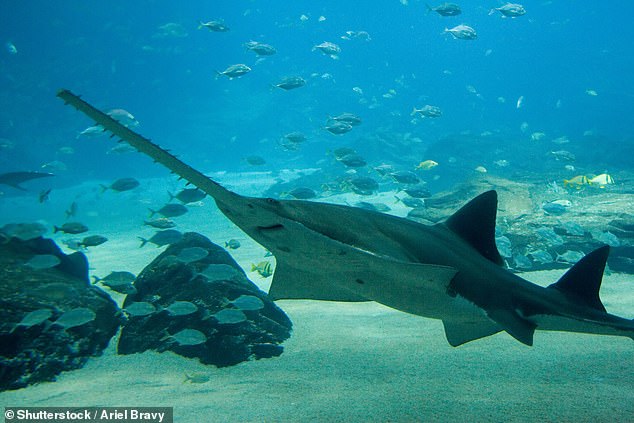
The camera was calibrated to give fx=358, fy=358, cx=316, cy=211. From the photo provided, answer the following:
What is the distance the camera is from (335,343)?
4086 mm

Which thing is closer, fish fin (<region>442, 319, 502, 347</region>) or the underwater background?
fish fin (<region>442, 319, 502, 347</region>)

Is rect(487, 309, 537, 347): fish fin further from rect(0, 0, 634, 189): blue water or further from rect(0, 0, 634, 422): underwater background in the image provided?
rect(0, 0, 634, 189): blue water

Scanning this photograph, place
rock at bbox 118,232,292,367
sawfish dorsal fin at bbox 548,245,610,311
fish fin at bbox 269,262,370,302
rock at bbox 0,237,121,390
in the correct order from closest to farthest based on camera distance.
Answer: fish fin at bbox 269,262,370,302 < sawfish dorsal fin at bbox 548,245,610,311 < rock at bbox 0,237,121,390 < rock at bbox 118,232,292,367

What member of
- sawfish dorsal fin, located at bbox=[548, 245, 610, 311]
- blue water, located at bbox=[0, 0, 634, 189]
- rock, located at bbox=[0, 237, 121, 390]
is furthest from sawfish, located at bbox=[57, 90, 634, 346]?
blue water, located at bbox=[0, 0, 634, 189]

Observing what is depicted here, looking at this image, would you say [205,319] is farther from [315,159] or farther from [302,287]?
[315,159]

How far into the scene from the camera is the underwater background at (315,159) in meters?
2.88

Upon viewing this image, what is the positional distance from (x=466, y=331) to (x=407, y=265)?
4.11 ft

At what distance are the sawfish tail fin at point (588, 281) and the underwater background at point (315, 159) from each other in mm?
665

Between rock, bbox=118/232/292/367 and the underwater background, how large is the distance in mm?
208

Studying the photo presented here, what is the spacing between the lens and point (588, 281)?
250cm

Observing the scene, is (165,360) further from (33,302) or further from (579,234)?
(579,234)

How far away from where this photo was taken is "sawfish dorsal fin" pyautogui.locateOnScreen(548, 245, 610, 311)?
8.16 feet

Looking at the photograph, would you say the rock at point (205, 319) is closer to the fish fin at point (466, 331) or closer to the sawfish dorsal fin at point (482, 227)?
the fish fin at point (466, 331)

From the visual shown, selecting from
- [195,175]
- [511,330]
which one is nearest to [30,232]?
[195,175]
